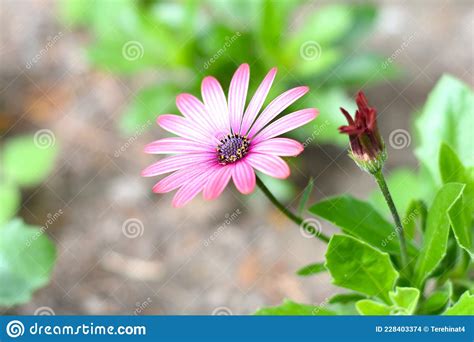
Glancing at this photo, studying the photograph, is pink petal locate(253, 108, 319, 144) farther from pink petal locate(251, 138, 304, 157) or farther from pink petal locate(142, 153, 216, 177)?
pink petal locate(142, 153, 216, 177)

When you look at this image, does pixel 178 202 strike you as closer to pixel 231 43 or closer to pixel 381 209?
pixel 381 209

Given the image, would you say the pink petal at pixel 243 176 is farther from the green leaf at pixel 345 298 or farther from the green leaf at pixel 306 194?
the green leaf at pixel 345 298

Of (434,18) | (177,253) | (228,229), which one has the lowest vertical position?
(177,253)

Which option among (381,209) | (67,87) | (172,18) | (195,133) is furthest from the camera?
(67,87)

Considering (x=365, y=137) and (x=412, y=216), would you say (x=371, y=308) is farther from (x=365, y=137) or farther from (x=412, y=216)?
(x=365, y=137)

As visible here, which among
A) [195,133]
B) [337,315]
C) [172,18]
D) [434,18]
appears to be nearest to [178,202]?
[195,133]

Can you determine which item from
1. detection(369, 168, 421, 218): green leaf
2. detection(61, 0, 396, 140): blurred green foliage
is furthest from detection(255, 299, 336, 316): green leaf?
detection(61, 0, 396, 140): blurred green foliage

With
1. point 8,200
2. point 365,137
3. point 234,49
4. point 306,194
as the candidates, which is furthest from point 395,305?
point 8,200
